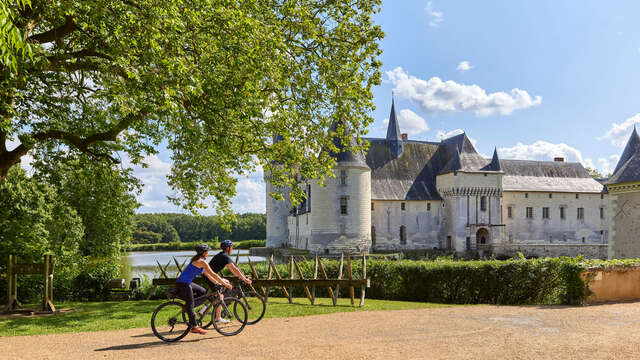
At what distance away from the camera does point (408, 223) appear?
45.5 meters

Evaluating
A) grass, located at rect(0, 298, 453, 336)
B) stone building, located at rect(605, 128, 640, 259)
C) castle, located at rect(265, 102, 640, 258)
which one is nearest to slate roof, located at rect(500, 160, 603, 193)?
castle, located at rect(265, 102, 640, 258)

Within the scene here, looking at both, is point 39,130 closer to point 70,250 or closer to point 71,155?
point 71,155

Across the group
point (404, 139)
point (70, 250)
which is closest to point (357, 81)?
point (70, 250)

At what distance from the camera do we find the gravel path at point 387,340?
6.64m

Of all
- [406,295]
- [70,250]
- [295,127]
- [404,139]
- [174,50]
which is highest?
[404,139]

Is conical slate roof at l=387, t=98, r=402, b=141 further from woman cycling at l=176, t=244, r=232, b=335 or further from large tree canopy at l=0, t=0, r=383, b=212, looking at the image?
woman cycling at l=176, t=244, r=232, b=335

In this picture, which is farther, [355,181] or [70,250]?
[355,181]

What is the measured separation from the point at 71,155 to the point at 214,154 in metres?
4.38

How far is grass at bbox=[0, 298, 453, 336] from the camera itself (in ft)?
30.0

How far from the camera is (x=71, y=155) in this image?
1364cm

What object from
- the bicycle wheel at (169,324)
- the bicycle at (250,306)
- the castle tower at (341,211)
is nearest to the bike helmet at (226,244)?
the bicycle at (250,306)

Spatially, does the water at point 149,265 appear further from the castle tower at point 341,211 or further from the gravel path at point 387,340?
the castle tower at point 341,211

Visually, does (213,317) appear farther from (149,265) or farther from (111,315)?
(149,265)

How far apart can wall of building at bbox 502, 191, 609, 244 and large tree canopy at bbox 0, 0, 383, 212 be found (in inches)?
1556
